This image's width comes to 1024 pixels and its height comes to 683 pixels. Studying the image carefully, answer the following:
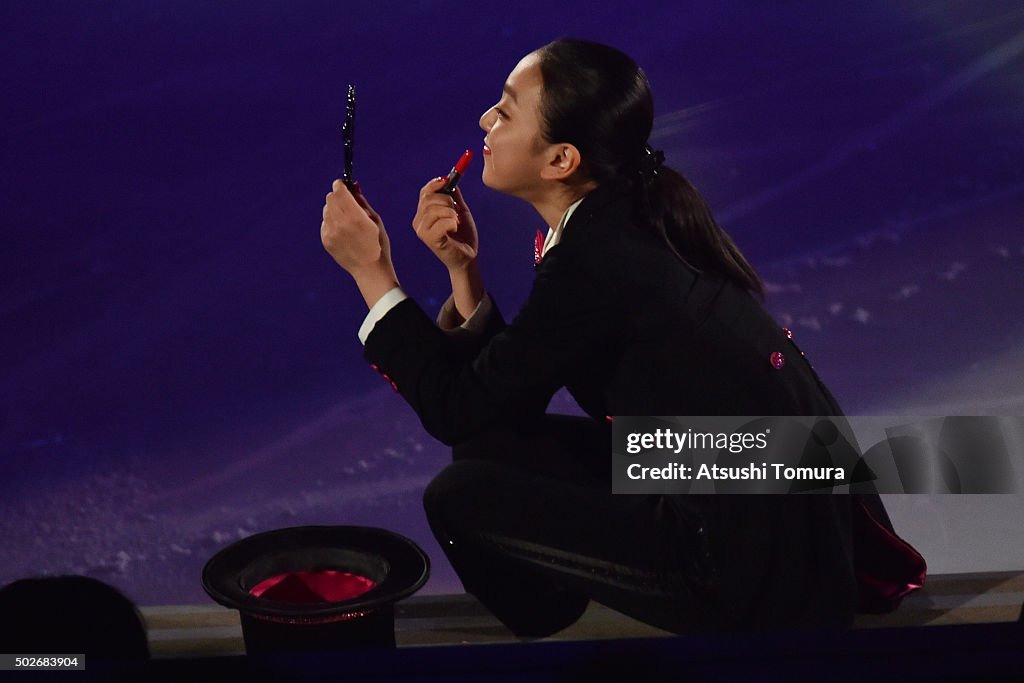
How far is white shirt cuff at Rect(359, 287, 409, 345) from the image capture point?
3.91 ft

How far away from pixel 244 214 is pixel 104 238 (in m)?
0.24

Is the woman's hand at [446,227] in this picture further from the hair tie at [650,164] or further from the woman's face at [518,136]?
the hair tie at [650,164]

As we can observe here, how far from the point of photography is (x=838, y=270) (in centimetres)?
210

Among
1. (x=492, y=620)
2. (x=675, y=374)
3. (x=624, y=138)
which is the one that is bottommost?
(x=492, y=620)

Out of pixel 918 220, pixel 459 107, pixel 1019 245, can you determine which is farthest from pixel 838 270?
pixel 459 107

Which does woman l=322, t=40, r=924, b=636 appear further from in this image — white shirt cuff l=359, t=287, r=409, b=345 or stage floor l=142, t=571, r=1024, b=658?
stage floor l=142, t=571, r=1024, b=658

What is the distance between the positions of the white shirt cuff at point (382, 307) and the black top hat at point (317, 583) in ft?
0.86

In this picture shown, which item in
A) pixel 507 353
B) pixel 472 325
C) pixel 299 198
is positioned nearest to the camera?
pixel 507 353

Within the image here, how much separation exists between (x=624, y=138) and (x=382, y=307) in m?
0.32

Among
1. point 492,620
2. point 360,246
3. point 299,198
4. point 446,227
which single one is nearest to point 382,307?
point 360,246

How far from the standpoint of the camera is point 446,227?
1343mm

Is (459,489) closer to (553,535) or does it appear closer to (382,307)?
(553,535)

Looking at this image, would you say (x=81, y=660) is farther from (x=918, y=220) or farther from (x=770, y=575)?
(x=918, y=220)

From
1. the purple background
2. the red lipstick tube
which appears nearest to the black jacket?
the red lipstick tube
